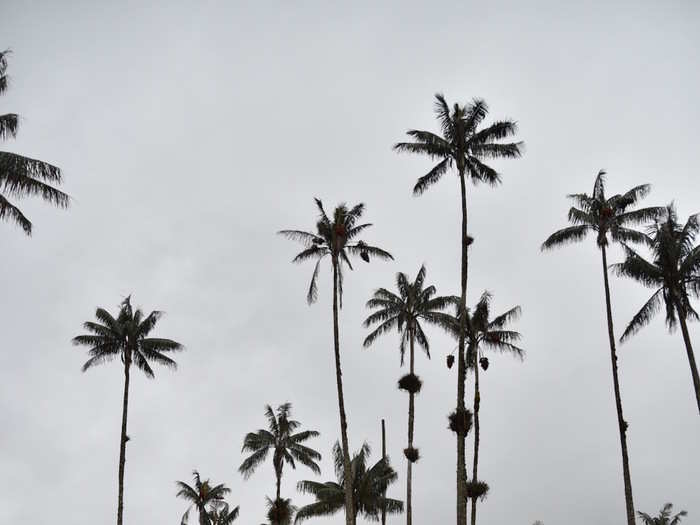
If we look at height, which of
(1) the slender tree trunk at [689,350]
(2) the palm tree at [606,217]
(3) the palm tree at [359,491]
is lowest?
(3) the palm tree at [359,491]

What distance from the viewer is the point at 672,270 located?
104 feet

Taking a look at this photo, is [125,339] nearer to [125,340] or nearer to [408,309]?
[125,340]

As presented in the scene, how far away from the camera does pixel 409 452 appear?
38750 mm

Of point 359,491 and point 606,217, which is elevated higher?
point 606,217

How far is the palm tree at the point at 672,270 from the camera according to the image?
31608 mm

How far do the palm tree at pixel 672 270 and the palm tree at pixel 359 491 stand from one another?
17.4 m

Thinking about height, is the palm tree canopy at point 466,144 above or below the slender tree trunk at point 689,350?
above

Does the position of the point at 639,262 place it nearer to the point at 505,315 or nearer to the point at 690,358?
the point at 690,358

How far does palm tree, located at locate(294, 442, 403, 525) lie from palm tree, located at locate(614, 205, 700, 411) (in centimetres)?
1742

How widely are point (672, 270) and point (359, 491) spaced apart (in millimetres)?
22184

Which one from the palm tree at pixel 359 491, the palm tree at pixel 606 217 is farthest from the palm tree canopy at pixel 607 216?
the palm tree at pixel 359 491

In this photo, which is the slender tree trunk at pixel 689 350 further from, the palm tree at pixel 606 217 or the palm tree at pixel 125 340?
the palm tree at pixel 125 340

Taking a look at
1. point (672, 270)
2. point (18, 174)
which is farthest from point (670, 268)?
point (18, 174)

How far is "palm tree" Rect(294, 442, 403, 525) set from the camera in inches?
1571
